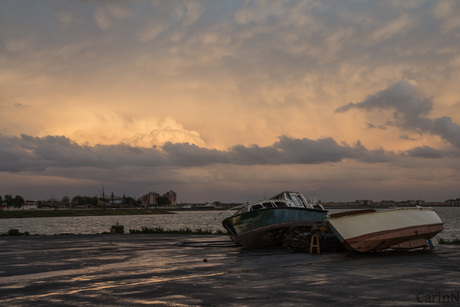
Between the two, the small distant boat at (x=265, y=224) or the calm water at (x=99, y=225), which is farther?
the calm water at (x=99, y=225)

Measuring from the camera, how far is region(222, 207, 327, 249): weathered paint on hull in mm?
28203

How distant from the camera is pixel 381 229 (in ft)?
71.9

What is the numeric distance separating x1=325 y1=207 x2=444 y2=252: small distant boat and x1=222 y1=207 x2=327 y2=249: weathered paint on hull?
18.9 feet

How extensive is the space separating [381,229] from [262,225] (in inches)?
326

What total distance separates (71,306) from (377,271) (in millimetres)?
10472

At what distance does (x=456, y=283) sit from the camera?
1299 cm

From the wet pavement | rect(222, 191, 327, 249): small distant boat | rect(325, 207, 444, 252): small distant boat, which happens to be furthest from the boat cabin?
the wet pavement

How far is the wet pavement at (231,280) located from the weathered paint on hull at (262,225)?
6333 mm

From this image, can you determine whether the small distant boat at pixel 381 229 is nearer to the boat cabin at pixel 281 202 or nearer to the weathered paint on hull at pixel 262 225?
the weathered paint on hull at pixel 262 225

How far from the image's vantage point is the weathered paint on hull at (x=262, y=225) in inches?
1110

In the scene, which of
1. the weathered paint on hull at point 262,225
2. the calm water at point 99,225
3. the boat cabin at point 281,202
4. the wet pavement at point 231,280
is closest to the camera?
the wet pavement at point 231,280

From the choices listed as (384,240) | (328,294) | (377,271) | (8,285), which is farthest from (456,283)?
(8,285)

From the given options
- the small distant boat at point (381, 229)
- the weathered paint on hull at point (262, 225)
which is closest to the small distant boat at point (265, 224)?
the weathered paint on hull at point (262, 225)

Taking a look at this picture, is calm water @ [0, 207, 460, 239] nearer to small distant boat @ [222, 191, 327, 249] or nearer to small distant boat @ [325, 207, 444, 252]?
small distant boat @ [222, 191, 327, 249]
